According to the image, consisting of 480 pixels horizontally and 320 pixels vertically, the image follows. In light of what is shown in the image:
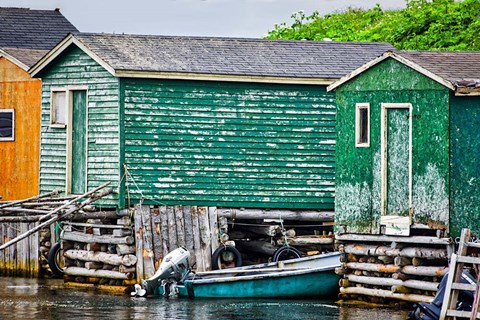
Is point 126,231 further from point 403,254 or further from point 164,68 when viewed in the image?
point 403,254

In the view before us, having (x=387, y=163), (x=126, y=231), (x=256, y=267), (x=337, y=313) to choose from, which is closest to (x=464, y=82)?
(x=387, y=163)

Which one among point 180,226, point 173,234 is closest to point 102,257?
point 173,234

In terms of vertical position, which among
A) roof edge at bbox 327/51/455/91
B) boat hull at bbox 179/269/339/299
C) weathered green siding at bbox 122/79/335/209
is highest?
roof edge at bbox 327/51/455/91

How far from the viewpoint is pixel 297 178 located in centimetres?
2981

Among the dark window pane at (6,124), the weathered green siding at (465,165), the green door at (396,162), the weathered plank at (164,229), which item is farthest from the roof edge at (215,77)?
the dark window pane at (6,124)

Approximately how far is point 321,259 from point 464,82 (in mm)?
5972

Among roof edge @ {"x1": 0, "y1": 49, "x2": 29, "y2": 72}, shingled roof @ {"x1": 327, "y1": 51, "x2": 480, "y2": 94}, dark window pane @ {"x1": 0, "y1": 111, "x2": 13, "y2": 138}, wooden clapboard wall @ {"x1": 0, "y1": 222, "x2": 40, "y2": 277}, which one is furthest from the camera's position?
dark window pane @ {"x1": 0, "y1": 111, "x2": 13, "y2": 138}

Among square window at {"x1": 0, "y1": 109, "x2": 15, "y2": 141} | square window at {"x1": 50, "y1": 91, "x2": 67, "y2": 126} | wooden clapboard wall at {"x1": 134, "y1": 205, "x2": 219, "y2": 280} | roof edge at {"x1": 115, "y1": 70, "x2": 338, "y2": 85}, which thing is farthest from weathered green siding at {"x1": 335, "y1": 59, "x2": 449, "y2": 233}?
square window at {"x1": 0, "y1": 109, "x2": 15, "y2": 141}

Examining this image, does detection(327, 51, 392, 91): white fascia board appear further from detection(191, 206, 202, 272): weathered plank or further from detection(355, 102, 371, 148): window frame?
detection(191, 206, 202, 272): weathered plank

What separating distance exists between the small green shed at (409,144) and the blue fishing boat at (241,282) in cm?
148

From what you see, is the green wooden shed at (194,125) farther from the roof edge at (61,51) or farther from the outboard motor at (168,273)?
the outboard motor at (168,273)

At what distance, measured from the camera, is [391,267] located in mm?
24750

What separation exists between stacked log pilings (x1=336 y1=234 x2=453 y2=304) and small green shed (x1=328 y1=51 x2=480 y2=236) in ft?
0.95

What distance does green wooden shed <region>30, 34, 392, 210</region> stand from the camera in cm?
2902
